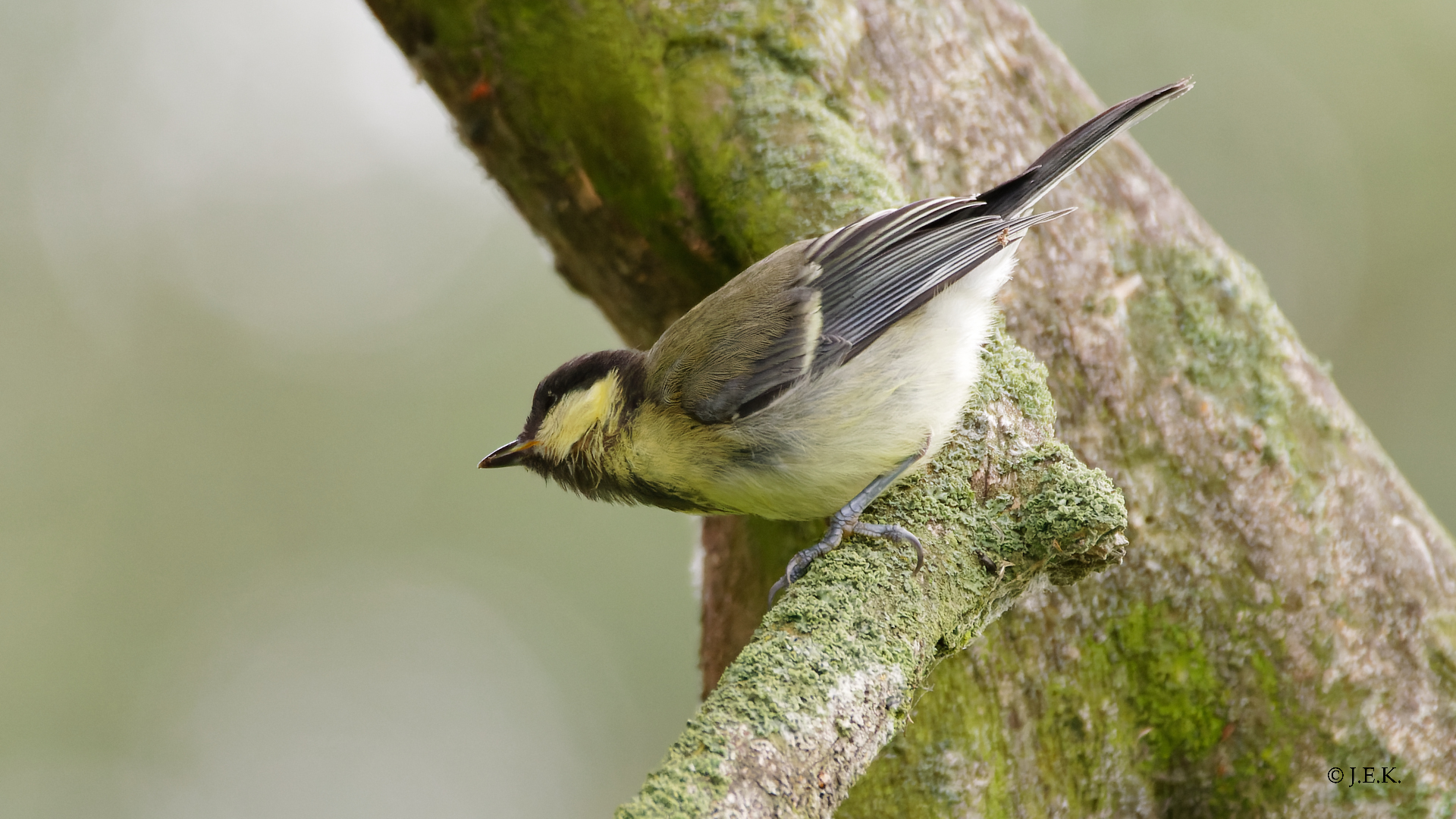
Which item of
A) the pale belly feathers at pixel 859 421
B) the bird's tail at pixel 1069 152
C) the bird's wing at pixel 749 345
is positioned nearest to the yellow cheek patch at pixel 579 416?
the bird's wing at pixel 749 345

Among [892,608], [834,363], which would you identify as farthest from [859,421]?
[892,608]

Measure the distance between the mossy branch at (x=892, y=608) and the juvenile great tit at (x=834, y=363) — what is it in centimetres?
11

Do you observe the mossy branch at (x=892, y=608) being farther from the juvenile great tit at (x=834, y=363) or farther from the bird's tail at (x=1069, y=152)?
the bird's tail at (x=1069, y=152)

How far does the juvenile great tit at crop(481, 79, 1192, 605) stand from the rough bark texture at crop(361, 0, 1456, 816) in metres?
0.22

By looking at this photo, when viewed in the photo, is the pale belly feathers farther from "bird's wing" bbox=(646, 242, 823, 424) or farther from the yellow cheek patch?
the yellow cheek patch

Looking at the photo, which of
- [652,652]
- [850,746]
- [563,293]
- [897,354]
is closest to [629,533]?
[652,652]

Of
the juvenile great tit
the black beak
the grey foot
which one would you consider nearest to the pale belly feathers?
the juvenile great tit

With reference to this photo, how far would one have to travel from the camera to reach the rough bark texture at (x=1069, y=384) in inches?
94.6

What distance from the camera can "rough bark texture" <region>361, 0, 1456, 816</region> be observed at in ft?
7.88

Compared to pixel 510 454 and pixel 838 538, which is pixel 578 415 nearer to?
pixel 510 454

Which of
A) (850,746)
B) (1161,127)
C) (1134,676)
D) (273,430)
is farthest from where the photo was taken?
(273,430)

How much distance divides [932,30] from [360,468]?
27.3ft

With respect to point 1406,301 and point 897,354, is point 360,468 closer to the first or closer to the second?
point 897,354

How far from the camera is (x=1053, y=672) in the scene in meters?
2.44
